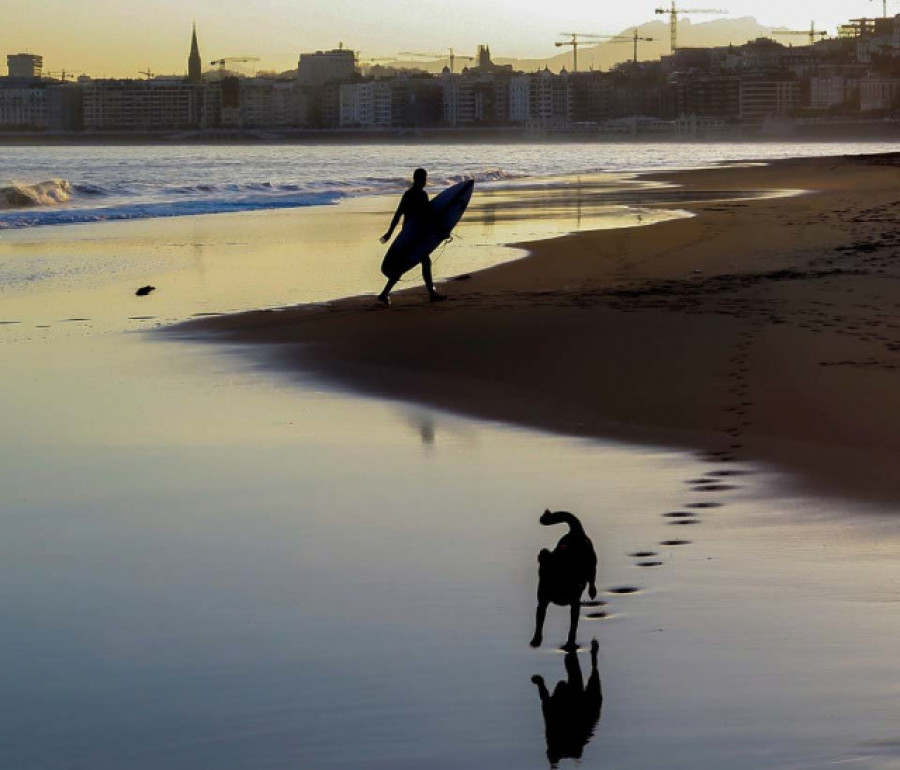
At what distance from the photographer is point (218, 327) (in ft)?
44.5

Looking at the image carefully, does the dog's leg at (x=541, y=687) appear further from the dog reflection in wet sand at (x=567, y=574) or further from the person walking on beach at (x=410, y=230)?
the person walking on beach at (x=410, y=230)

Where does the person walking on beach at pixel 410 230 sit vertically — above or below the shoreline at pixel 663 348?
above

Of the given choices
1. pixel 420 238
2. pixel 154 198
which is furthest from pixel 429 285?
pixel 154 198

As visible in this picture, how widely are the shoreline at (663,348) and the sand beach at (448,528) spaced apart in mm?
45

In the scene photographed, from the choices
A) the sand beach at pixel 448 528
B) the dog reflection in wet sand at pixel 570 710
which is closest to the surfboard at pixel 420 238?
the sand beach at pixel 448 528

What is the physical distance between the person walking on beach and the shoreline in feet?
0.87

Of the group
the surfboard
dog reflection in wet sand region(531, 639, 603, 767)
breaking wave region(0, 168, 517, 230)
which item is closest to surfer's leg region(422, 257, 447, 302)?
the surfboard

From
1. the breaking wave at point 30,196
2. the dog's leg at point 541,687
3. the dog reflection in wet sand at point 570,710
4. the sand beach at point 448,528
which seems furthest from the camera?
the breaking wave at point 30,196

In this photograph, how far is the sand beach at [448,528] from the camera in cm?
404

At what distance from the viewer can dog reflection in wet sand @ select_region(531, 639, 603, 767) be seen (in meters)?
3.90

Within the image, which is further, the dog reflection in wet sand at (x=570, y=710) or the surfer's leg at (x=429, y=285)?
the surfer's leg at (x=429, y=285)

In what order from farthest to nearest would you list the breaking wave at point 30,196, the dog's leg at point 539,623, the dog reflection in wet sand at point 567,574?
the breaking wave at point 30,196, the dog's leg at point 539,623, the dog reflection in wet sand at point 567,574

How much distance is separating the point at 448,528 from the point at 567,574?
1.65 metres

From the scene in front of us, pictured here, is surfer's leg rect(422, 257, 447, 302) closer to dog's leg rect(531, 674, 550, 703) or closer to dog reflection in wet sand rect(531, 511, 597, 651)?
dog reflection in wet sand rect(531, 511, 597, 651)
